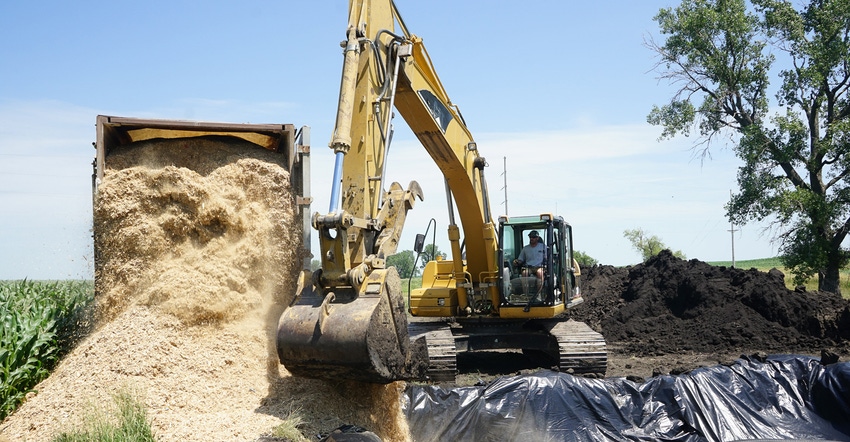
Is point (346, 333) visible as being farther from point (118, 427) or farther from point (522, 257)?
point (522, 257)

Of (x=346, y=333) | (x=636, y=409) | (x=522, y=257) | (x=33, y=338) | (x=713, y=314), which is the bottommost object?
(x=636, y=409)

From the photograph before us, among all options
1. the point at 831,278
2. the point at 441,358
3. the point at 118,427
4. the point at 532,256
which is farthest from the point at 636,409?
the point at 831,278

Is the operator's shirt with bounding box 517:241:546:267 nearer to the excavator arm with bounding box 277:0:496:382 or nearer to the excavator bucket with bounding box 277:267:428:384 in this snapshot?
the excavator arm with bounding box 277:0:496:382

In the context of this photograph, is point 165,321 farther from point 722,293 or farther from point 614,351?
point 722,293

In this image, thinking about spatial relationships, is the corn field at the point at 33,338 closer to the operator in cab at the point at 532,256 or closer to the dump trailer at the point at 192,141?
the dump trailer at the point at 192,141

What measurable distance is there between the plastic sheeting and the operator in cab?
3.09m

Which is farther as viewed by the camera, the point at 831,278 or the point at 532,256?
the point at 831,278

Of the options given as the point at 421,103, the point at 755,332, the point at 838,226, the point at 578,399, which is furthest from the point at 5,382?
the point at 838,226

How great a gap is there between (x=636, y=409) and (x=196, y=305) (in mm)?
4581

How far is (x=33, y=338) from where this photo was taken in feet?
25.5

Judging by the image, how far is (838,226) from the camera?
22.0 metres

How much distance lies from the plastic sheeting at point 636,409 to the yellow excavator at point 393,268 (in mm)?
787

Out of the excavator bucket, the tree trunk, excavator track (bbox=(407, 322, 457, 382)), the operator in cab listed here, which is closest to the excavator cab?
the operator in cab

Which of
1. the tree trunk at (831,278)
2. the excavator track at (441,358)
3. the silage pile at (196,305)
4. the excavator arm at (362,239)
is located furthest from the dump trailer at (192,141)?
the tree trunk at (831,278)
